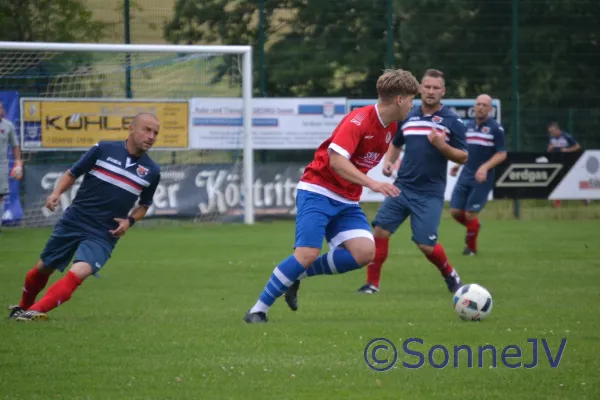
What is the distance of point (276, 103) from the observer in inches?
819

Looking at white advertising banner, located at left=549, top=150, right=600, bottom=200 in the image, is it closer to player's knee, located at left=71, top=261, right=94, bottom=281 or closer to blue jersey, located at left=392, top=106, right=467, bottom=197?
blue jersey, located at left=392, top=106, right=467, bottom=197

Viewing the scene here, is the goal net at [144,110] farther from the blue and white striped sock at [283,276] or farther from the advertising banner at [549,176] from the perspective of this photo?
the blue and white striped sock at [283,276]

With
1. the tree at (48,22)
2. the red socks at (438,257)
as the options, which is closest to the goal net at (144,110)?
the tree at (48,22)

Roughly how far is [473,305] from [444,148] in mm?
1745

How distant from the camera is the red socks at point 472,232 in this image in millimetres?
14891

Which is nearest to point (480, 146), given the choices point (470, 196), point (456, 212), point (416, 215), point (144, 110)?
point (470, 196)

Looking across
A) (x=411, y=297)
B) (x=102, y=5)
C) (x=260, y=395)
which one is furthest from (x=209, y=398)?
(x=102, y=5)

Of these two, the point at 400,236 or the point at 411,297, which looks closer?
the point at 411,297

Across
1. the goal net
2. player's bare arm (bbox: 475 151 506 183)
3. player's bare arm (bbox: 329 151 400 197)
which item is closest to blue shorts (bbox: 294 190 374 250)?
player's bare arm (bbox: 329 151 400 197)

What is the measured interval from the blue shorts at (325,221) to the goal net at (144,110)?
34.6ft

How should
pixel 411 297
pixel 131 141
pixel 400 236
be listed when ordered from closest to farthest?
pixel 131 141 → pixel 411 297 → pixel 400 236

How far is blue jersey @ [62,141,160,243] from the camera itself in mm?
8961

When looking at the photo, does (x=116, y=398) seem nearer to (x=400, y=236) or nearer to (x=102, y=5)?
(x=400, y=236)

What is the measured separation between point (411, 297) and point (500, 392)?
177 inches
